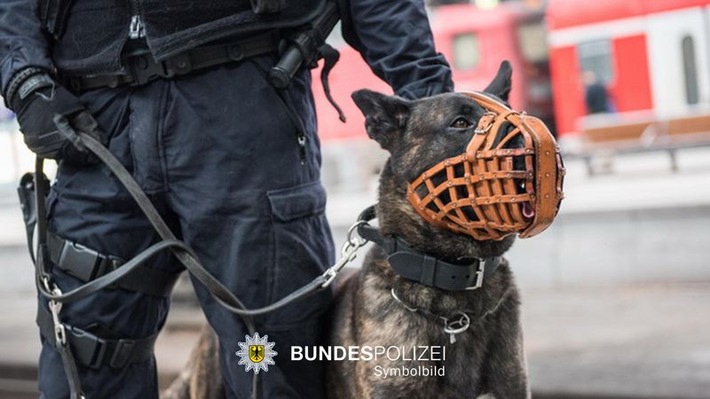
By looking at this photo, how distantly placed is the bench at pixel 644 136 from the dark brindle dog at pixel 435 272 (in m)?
8.18

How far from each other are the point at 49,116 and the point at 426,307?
3.45ft

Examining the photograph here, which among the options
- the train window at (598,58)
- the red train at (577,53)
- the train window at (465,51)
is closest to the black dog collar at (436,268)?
the red train at (577,53)

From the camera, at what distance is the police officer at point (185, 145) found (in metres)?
2.50

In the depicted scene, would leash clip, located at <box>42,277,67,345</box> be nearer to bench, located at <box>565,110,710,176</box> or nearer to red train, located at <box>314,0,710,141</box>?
red train, located at <box>314,0,710,141</box>

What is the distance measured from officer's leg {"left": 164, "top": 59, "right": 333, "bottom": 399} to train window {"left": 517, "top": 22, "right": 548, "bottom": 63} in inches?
481

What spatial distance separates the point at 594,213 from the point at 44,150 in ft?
18.4

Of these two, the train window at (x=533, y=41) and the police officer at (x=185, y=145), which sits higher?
the train window at (x=533, y=41)

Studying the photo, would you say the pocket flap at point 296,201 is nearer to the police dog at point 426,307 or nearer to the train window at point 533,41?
the police dog at point 426,307

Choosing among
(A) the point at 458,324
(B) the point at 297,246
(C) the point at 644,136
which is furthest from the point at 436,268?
(C) the point at 644,136

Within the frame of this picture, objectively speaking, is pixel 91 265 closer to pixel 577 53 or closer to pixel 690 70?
pixel 690 70

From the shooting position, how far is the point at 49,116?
2512 mm

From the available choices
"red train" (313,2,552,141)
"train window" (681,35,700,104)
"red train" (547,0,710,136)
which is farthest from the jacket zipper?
"train window" (681,35,700,104)

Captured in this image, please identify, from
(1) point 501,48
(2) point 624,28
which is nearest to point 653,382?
(2) point 624,28

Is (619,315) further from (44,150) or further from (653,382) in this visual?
(44,150)
